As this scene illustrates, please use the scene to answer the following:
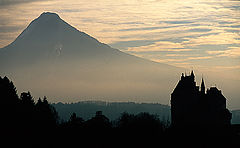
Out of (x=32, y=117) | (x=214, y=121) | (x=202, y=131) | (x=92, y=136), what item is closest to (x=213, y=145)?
(x=202, y=131)

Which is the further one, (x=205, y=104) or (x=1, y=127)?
(x=205, y=104)

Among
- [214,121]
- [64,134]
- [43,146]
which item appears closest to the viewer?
[43,146]

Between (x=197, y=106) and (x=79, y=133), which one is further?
(x=197, y=106)

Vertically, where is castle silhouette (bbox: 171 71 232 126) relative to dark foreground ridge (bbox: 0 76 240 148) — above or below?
above

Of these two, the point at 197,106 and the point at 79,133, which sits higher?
the point at 197,106

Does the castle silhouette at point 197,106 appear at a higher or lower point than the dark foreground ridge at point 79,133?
higher

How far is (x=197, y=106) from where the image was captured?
102688 millimetres

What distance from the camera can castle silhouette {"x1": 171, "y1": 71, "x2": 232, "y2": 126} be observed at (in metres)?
101

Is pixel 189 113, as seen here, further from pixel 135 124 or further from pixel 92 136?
pixel 92 136

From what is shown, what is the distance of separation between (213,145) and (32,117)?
74.6 feet

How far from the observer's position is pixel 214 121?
332 ft

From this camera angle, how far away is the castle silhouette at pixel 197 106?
332 feet

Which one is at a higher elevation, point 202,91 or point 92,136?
point 202,91

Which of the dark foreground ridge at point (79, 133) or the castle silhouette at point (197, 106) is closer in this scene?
the dark foreground ridge at point (79, 133)
